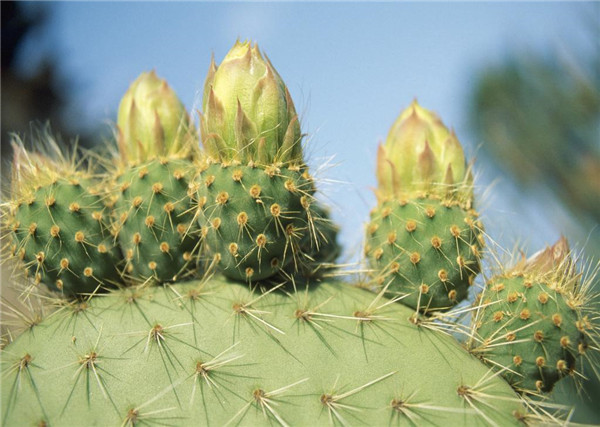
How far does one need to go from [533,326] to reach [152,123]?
→ 0.96 meters

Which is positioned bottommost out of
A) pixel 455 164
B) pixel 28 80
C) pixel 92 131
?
pixel 92 131

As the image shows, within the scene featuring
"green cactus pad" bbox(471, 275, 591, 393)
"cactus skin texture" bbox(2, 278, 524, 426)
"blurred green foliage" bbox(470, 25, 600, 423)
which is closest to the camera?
"cactus skin texture" bbox(2, 278, 524, 426)

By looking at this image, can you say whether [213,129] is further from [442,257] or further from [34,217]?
[442,257]

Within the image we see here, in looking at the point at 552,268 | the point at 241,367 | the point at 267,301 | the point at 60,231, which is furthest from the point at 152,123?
the point at 552,268

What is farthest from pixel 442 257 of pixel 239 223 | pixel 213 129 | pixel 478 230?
pixel 213 129

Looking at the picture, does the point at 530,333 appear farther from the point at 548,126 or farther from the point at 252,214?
the point at 548,126

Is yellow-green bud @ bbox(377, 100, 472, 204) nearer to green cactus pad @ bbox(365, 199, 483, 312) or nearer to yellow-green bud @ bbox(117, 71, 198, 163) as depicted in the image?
green cactus pad @ bbox(365, 199, 483, 312)

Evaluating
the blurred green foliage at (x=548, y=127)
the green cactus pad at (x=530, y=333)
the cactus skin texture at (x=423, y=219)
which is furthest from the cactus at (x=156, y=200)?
the blurred green foliage at (x=548, y=127)

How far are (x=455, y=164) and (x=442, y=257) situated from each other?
0.78 feet

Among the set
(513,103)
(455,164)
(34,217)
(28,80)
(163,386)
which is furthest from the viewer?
(28,80)

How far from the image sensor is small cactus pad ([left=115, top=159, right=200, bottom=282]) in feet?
4.48

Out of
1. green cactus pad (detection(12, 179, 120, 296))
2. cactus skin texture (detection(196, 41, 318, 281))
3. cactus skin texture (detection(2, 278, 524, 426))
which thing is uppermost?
cactus skin texture (detection(196, 41, 318, 281))

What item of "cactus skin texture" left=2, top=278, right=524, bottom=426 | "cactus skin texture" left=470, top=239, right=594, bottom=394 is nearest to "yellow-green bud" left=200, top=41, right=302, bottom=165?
"cactus skin texture" left=2, top=278, right=524, bottom=426

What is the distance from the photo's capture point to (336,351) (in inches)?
49.4
